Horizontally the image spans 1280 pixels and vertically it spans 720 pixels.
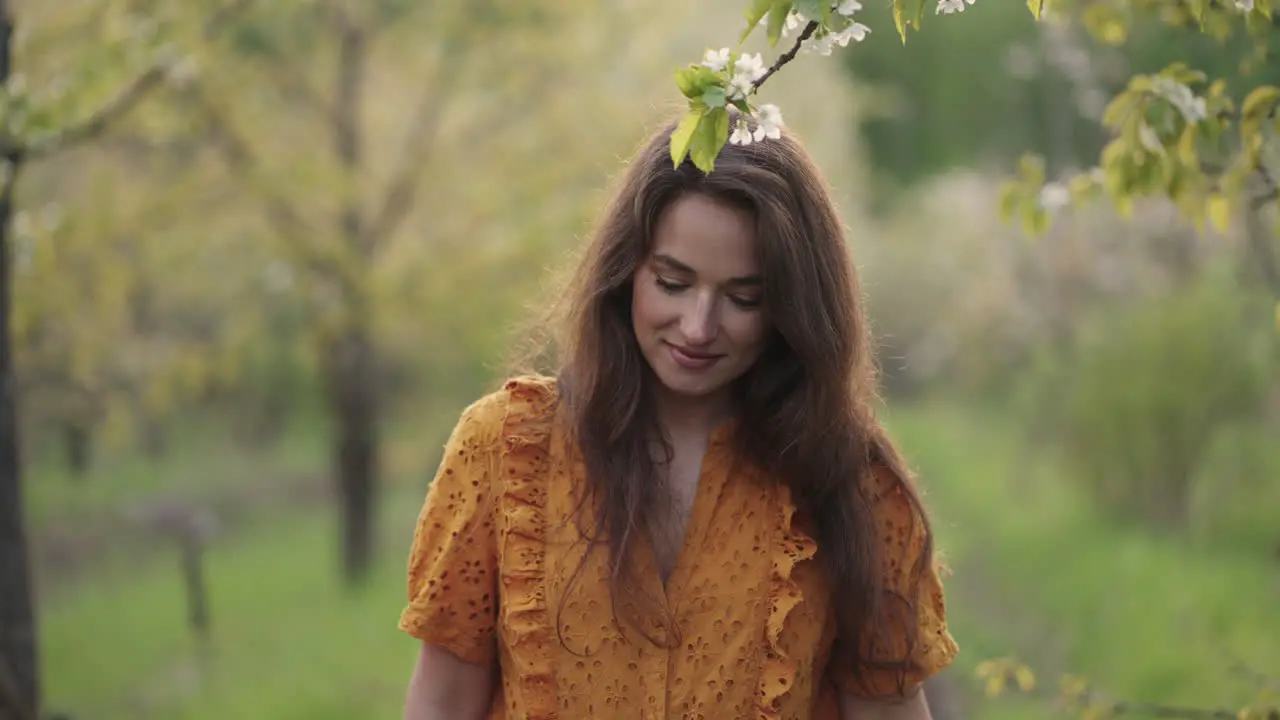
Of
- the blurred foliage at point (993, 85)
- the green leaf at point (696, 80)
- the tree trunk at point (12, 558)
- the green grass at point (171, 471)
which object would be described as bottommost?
the green grass at point (171, 471)

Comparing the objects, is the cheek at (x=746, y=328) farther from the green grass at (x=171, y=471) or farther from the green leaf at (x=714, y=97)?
the green grass at (x=171, y=471)

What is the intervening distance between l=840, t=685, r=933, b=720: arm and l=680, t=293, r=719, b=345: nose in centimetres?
68

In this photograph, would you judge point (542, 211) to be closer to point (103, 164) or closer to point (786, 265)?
point (103, 164)

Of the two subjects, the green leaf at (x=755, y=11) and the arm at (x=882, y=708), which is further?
the arm at (x=882, y=708)

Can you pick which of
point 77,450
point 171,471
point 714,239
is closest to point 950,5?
point 714,239

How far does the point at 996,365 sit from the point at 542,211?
6.14m

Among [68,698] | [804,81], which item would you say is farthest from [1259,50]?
[804,81]

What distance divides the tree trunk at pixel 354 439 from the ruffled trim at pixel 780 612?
7.62 meters

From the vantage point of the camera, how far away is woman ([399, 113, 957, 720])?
2074 millimetres

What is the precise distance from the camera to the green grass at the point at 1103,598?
549 centimetres

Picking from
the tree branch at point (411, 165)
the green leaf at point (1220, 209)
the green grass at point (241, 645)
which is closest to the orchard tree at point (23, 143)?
the green leaf at point (1220, 209)

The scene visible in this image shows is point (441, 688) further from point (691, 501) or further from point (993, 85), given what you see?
point (993, 85)

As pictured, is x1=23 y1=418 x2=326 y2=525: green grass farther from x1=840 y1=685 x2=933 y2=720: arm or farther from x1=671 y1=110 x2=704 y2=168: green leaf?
x1=671 y1=110 x2=704 y2=168: green leaf

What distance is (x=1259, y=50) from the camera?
2592 mm
